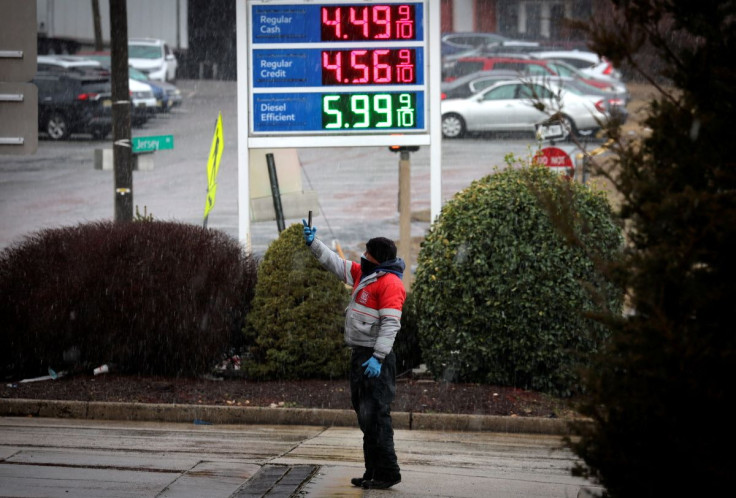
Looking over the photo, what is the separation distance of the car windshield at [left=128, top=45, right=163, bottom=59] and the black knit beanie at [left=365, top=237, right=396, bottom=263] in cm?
3018

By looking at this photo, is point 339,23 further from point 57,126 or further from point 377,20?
point 57,126

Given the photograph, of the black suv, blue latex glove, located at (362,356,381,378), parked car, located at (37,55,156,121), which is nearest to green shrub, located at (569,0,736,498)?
blue latex glove, located at (362,356,381,378)

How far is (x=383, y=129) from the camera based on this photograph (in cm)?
1267

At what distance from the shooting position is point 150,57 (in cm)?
3531

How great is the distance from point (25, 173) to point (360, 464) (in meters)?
22.6

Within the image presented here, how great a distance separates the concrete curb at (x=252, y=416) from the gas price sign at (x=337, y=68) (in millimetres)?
4687

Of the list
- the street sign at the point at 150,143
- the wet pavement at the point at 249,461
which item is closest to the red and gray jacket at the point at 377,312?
the wet pavement at the point at 249,461

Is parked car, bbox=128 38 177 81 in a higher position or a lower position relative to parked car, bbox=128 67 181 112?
higher

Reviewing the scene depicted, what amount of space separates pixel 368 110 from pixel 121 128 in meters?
3.90

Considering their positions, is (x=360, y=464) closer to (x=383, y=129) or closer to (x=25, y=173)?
(x=383, y=129)

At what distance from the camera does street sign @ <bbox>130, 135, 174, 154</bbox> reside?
15141 millimetres

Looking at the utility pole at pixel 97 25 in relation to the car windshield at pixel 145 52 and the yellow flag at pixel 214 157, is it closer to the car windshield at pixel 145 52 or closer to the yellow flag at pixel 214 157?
the car windshield at pixel 145 52

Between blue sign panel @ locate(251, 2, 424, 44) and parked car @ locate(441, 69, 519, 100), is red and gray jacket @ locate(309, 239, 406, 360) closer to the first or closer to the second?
blue sign panel @ locate(251, 2, 424, 44)

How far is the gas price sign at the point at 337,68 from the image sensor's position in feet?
41.5
